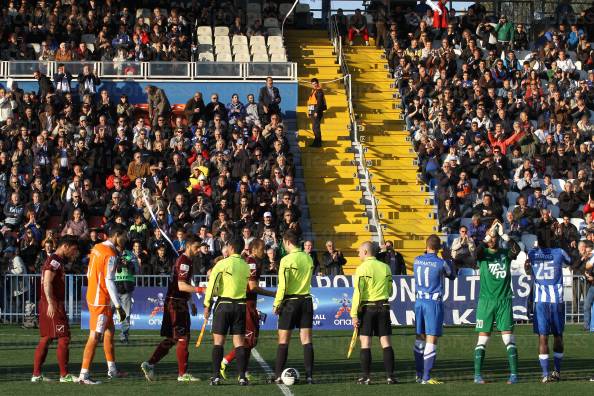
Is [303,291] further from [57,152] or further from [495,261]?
[57,152]

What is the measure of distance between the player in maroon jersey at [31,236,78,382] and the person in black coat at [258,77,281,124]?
17.6 metres

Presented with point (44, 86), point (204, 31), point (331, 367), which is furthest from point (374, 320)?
point (204, 31)

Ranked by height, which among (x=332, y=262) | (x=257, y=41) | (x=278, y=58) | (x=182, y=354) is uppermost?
(x=257, y=41)

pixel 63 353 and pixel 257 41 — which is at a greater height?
pixel 257 41

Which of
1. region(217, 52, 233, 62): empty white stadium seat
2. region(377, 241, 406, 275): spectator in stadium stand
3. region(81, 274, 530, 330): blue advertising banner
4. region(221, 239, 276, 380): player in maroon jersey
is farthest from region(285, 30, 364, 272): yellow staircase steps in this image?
region(221, 239, 276, 380): player in maroon jersey

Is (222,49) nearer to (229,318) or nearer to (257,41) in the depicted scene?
(257,41)

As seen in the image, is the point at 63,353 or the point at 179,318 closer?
the point at 63,353

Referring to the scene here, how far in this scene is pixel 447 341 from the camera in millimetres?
23578

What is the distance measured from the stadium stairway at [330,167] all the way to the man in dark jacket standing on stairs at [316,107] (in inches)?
19.6

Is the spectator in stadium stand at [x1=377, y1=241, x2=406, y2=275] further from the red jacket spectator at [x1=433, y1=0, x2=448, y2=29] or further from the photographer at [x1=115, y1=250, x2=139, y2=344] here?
the red jacket spectator at [x1=433, y1=0, x2=448, y2=29]

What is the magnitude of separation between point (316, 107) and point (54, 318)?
741 inches

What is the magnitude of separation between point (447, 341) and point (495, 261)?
6.29m

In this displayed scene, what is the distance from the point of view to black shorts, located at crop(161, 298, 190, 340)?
17.5 m

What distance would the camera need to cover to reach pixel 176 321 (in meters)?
17.6
